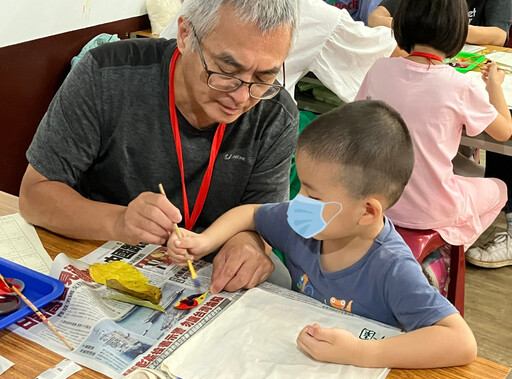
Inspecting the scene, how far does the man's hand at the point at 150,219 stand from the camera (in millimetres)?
1268

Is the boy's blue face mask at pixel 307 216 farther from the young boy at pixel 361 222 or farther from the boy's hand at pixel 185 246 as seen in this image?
the boy's hand at pixel 185 246

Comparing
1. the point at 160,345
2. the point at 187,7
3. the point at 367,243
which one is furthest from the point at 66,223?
the point at 367,243

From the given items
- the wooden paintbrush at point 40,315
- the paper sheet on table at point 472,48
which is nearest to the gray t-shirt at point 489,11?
the paper sheet on table at point 472,48

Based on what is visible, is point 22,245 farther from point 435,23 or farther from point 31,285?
point 435,23

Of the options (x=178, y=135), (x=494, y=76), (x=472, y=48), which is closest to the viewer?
(x=178, y=135)

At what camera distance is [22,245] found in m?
1.42

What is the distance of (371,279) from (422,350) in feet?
0.76

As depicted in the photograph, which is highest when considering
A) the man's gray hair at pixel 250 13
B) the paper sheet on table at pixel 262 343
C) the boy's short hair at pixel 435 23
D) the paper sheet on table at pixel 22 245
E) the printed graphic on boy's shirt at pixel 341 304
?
the man's gray hair at pixel 250 13

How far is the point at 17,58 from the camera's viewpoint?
123 inches

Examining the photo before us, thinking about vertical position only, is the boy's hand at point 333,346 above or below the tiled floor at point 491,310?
above

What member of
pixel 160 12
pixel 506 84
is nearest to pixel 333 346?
pixel 506 84

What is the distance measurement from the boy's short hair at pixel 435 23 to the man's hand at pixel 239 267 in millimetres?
1238

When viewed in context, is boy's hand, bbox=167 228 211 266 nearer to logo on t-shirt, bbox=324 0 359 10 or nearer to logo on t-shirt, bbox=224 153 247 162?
logo on t-shirt, bbox=224 153 247 162

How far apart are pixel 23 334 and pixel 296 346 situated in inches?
19.9
